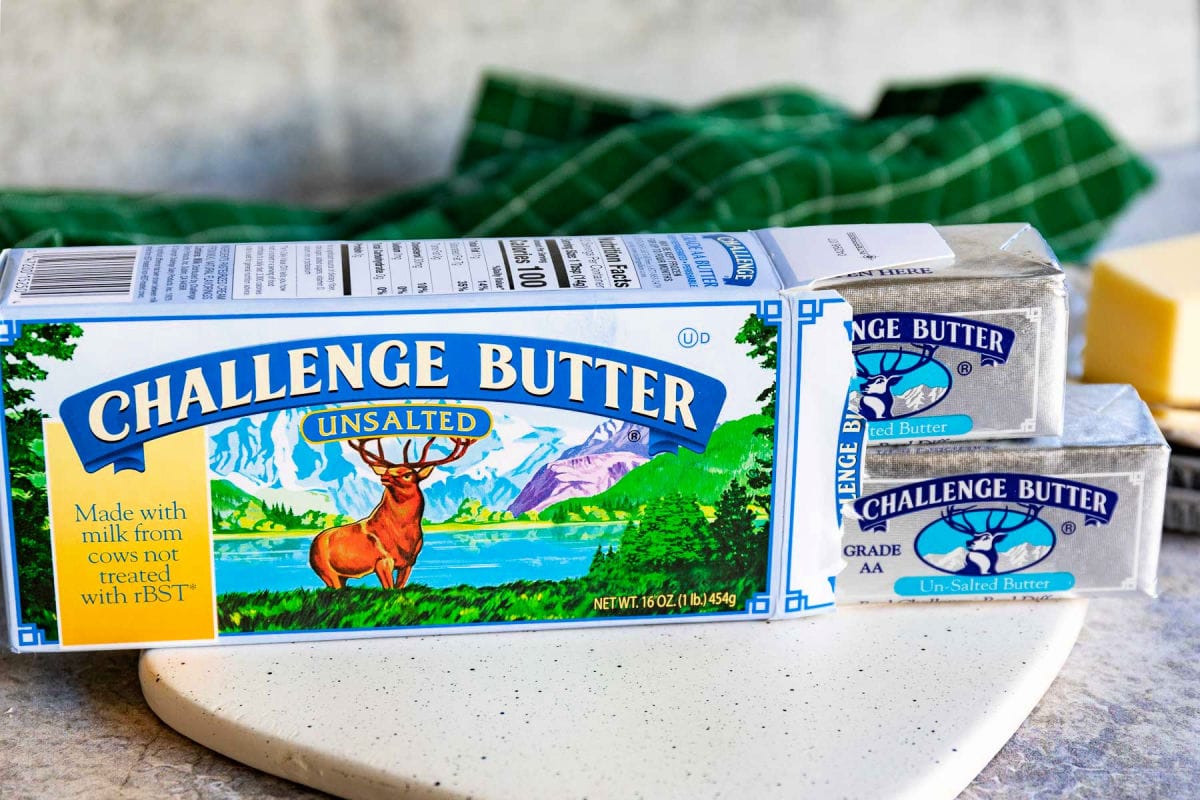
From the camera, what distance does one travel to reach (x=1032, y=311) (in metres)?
0.66

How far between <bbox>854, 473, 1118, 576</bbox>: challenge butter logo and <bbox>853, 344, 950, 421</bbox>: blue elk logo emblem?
44 millimetres

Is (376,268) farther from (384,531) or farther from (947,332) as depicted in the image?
(947,332)

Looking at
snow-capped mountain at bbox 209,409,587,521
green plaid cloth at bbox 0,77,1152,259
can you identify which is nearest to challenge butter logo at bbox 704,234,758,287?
snow-capped mountain at bbox 209,409,587,521

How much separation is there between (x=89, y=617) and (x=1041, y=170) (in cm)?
93

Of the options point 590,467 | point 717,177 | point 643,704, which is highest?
point 717,177

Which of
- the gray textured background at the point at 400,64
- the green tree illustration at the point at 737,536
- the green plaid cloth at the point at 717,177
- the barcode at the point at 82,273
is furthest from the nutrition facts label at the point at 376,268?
the gray textured background at the point at 400,64

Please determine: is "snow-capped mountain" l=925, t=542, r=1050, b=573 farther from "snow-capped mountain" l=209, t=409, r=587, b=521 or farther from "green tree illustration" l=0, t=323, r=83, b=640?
"green tree illustration" l=0, t=323, r=83, b=640

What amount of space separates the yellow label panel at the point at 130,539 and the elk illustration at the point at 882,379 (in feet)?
1.02

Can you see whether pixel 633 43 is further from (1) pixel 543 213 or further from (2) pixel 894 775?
(2) pixel 894 775

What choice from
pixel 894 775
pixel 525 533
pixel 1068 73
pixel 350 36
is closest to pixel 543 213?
pixel 350 36

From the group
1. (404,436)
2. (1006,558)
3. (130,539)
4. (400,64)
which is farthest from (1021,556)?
(400,64)

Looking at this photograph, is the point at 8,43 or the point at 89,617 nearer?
the point at 89,617

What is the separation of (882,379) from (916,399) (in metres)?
0.02

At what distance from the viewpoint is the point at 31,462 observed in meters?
0.63
